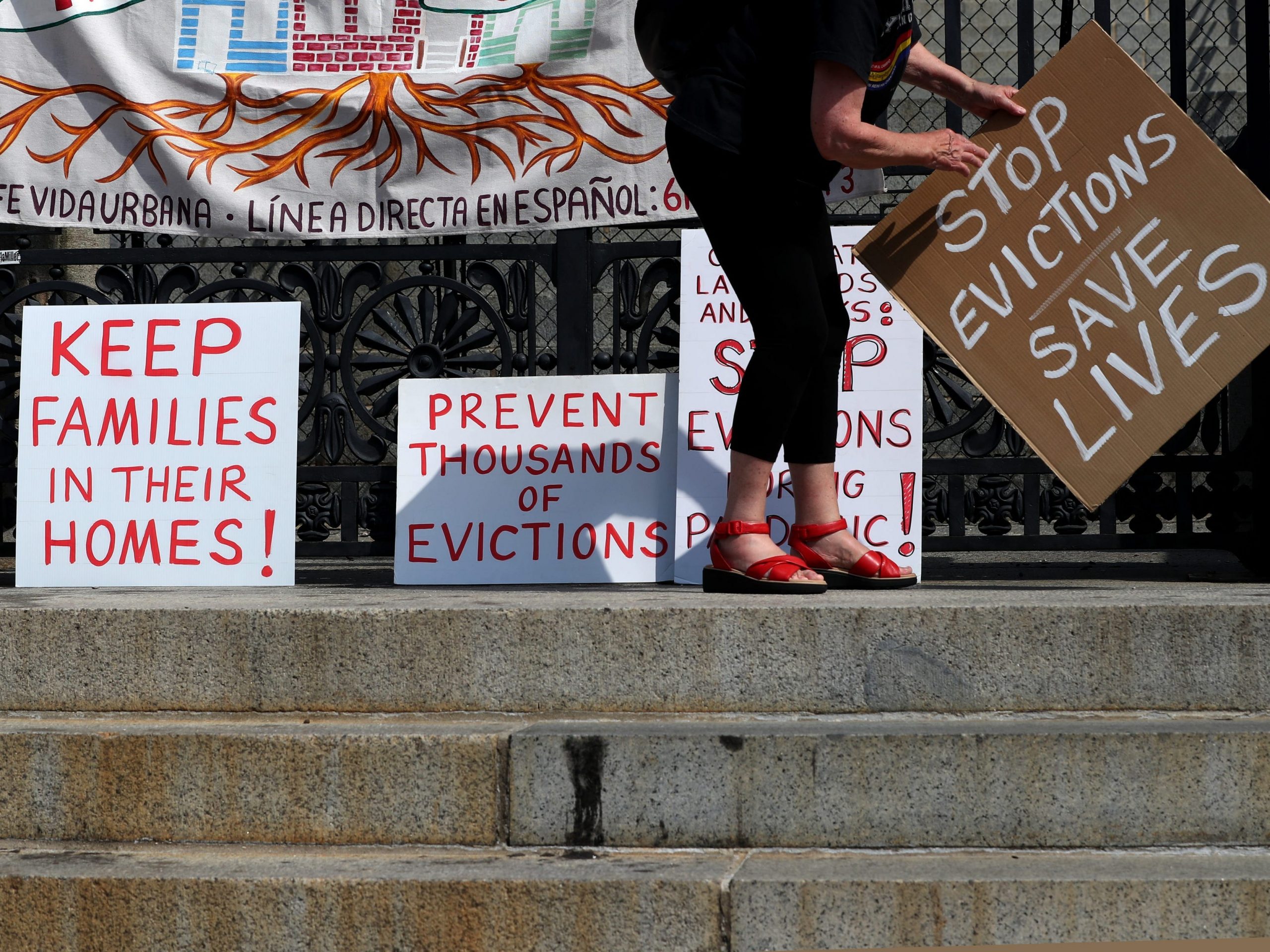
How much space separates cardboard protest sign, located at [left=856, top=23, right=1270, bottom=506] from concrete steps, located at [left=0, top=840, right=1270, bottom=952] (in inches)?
49.4

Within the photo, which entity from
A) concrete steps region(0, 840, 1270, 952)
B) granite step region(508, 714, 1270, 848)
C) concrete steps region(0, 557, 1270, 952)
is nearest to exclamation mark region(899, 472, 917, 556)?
concrete steps region(0, 557, 1270, 952)

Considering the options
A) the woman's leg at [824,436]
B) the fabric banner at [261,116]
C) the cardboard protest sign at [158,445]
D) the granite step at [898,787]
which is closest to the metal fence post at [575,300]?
the fabric banner at [261,116]

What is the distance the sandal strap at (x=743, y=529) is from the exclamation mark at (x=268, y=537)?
151 cm

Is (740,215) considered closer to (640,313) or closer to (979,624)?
(979,624)

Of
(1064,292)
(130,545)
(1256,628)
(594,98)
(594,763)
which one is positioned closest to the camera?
(594,763)

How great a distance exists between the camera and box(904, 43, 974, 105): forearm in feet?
10.6

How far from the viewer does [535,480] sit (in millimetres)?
4035

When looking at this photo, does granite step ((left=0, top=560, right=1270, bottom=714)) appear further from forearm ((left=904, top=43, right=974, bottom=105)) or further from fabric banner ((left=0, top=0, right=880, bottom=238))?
fabric banner ((left=0, top=0, right=880, bottom=238))

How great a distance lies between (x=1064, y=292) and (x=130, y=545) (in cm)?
278

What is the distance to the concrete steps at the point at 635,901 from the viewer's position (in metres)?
2.01

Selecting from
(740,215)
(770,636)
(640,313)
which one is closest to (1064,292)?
(740,215)

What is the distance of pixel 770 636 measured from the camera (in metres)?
2.56

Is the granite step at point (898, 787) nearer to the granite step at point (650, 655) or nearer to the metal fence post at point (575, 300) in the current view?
the granite step at point (650, 655)

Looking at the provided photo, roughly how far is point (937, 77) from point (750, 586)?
1376 mm
